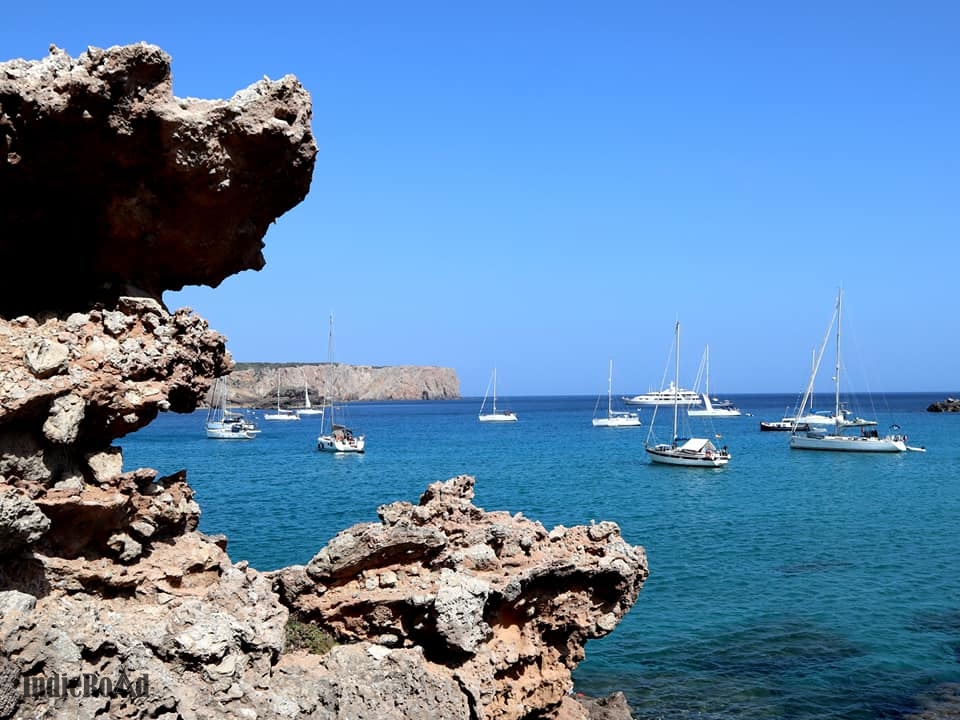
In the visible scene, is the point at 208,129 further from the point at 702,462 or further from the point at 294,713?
the point at 702,462

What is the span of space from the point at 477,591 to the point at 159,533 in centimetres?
351

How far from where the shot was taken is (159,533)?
9438 mm

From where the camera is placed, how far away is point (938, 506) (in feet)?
131

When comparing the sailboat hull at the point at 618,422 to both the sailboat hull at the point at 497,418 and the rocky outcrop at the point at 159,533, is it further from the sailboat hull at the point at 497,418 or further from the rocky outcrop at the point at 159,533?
the rocky outcrop at the point at 159,533

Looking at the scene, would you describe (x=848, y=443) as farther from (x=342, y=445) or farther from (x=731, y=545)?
(x=731, y=545)

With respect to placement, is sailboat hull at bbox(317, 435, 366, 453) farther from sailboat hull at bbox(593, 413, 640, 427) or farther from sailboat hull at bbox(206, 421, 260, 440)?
sailboat hull at bbox(593, 413, 640, 427)

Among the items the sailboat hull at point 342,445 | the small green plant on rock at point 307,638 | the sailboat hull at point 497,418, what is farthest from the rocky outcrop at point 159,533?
the sailboat hull at point 497,418

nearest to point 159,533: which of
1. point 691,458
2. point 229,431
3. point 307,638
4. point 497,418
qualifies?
point 307,638

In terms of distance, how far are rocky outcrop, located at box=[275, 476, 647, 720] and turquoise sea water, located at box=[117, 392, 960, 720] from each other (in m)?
5.36

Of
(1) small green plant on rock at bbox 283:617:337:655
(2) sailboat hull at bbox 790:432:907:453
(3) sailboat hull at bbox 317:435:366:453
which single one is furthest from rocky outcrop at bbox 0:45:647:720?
(2) sailboat hull at bbox 790:432:907:453

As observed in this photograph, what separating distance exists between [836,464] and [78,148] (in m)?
62.6

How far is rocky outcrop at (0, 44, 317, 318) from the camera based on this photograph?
7.98 metres

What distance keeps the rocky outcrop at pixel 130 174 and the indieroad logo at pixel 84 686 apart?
12.9 feet

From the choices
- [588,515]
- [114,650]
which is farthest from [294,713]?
[588,515]
